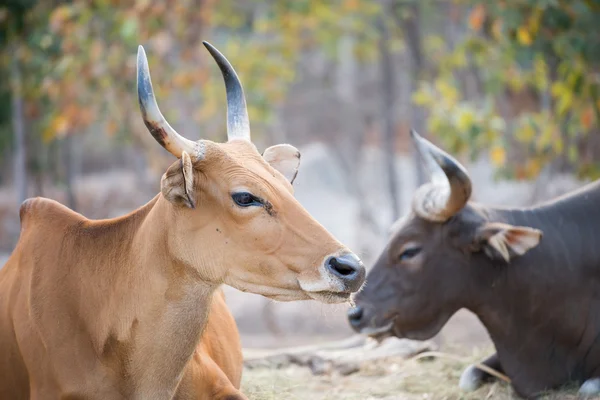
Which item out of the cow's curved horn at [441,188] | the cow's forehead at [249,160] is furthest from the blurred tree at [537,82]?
the cow's forehead at [249,160]

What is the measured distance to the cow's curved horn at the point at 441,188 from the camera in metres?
4.91

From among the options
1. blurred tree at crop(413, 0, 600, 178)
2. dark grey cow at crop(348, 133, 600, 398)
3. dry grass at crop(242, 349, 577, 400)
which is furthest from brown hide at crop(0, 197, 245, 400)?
blurred tree at crop(413, 0, 600, 178)

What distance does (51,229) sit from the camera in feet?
12.9

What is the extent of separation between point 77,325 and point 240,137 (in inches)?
40.9

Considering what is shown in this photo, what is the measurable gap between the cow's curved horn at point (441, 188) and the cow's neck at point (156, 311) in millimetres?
1905

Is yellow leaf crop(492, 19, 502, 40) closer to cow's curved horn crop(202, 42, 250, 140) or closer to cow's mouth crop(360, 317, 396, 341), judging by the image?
cow's mouth crop(360, 317, 396, 341)

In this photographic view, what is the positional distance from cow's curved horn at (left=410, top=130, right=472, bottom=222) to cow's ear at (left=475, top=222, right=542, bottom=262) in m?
0.24

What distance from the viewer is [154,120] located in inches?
128

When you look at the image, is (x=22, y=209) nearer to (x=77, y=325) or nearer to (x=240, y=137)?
(x=77, y=325)

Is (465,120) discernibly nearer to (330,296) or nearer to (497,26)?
(497,26)

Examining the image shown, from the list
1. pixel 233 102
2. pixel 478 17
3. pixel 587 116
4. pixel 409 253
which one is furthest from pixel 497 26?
pixel 233 102

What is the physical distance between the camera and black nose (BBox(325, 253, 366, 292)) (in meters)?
3.12

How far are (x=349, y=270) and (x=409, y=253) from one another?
2084 mm

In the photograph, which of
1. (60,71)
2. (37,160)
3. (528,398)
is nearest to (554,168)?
(60,71)
